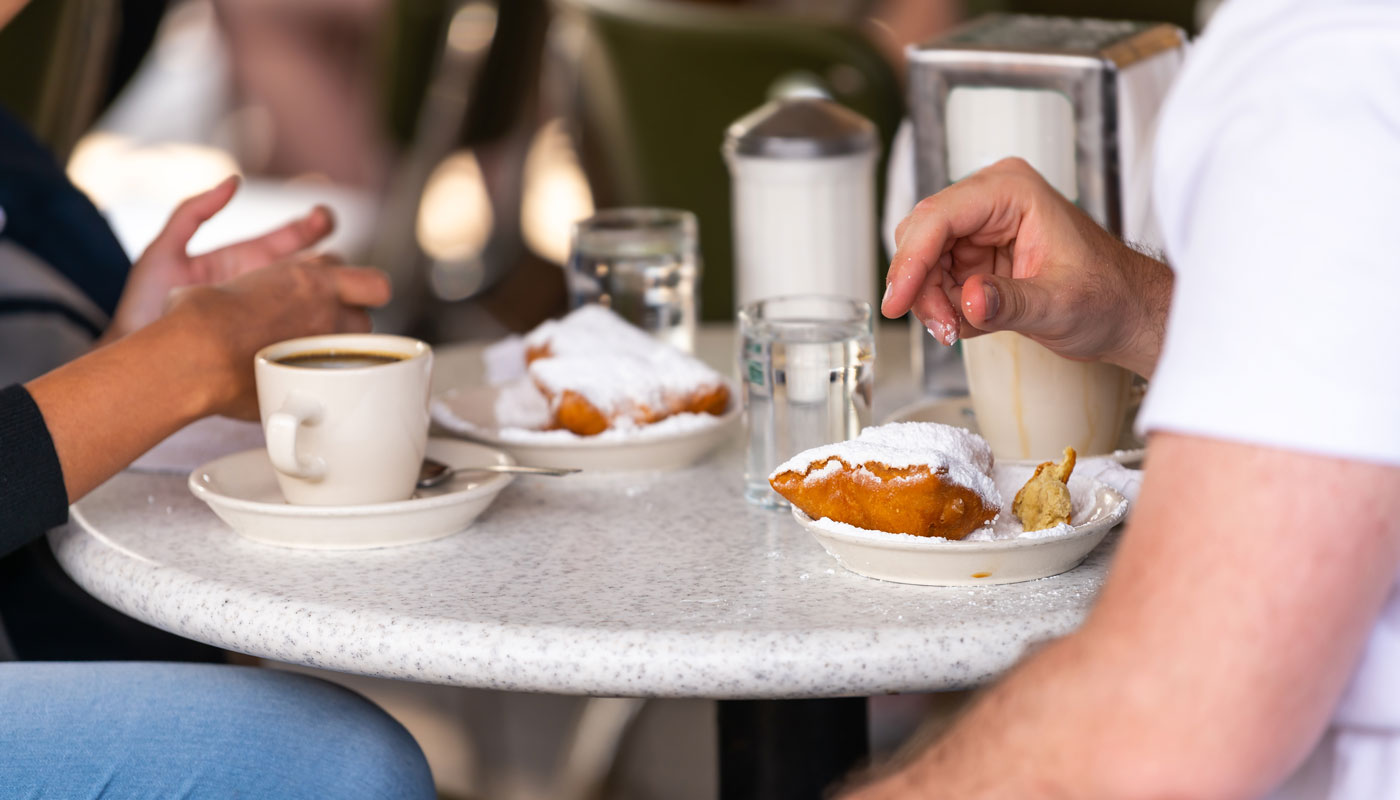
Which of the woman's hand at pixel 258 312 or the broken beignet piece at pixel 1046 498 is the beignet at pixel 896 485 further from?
the woman's hand at pixel 258 312

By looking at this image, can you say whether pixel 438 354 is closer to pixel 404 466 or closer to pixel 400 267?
pixel 404 466

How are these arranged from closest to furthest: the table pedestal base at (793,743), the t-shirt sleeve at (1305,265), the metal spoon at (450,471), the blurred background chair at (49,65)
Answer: the t-shirt sleeve at (1305,265)
the metal spoon at (450,471)
the table pedestal base at (793,743)
the blurred background chair at (49,65)

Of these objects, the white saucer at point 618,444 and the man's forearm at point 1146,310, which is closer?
the man's forearm at point 1146,310

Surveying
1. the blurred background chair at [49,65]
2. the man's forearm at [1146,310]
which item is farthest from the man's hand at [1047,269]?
the blurred background chair at [49,65]

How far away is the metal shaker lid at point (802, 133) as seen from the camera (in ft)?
4.20

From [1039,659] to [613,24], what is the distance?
2.26 m

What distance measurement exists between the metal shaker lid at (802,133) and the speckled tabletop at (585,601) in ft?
1.33

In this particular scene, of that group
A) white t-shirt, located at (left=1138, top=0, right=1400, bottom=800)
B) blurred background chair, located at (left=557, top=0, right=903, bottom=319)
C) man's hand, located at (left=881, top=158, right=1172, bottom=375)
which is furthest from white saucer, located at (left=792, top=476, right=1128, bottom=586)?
blurred background chair, located at (left=557, top=0, right=903, bottom=319)

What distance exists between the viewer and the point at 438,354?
141cm

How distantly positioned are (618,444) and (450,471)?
0.11m

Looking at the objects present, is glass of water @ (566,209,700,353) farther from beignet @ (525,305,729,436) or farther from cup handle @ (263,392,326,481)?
cup handle @ (263,392,326,481)

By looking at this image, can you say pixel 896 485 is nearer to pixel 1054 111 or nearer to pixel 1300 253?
pixel 1300 253

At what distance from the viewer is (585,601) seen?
2.59ft

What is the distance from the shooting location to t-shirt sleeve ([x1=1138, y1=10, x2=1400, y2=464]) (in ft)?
1.72
